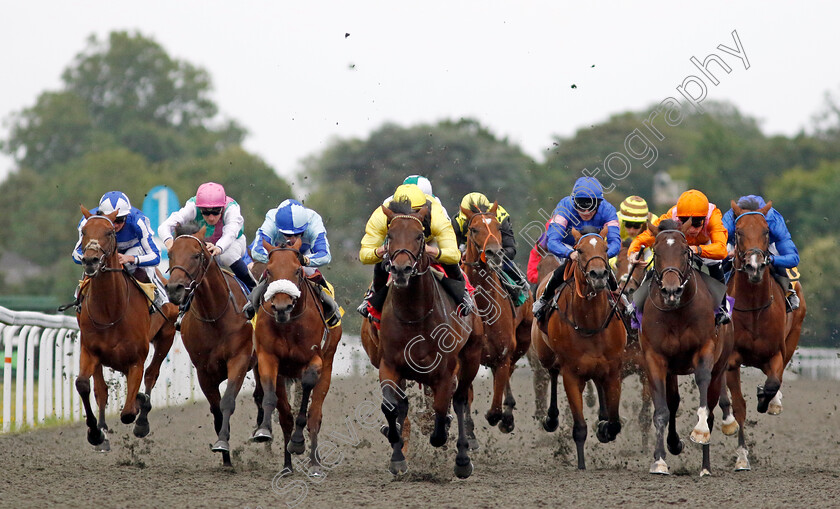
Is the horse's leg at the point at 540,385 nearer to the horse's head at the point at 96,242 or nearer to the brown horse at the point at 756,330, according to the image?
the brown horse at the point at 756,330

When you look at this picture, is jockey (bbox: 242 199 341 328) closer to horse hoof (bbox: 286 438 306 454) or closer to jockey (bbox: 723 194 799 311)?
horse hoof (bbox: 286 438 306 454)

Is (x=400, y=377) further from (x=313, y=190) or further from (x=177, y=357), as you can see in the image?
(x=313, y=190)

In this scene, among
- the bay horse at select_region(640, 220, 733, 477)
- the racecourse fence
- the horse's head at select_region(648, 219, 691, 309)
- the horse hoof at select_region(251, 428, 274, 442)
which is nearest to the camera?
the horse hoof at select_region(251, 428, 274, 442)

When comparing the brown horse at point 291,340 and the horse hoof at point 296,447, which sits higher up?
the brown horse at point 291,340

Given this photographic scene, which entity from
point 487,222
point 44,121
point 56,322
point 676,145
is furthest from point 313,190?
point 487,222

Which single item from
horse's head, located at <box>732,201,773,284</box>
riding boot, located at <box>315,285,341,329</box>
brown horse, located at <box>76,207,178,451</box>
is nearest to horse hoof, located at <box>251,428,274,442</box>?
riding boot, located at <box>315,285,341,329</box>

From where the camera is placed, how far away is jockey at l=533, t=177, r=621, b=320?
10086 mm

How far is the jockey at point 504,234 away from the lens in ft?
35.2

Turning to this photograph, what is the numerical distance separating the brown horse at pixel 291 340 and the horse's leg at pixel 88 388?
151 centimetres

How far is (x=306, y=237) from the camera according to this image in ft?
32.4

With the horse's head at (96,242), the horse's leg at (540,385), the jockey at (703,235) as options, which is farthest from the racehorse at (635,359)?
the horse's head at (96,242)

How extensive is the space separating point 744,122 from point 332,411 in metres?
75.4

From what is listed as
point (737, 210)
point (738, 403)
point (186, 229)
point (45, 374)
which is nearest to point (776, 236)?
point (737, 210)

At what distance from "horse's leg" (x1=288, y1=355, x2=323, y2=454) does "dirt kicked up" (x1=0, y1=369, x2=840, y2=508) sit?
249 millimetres
